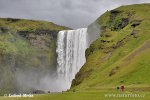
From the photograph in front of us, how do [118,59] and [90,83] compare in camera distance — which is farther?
[118,59]

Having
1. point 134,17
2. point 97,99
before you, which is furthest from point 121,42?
point 97,99

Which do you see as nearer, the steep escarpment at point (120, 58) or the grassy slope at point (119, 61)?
the grassy slope at point (119, 61)

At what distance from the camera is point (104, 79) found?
452 ft

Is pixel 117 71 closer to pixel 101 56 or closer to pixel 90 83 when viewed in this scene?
pixel 90 83

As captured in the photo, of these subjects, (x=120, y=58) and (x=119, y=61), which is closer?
(x=119, y=61)

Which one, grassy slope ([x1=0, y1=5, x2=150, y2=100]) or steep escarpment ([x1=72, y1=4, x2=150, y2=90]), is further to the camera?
steep escarpment ([x1=72, y1=4, x2=150, y2=90])

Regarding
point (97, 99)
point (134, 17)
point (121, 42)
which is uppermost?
point (134, 17)

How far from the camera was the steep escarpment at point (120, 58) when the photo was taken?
420 ft

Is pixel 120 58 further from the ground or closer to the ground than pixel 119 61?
further from the ground

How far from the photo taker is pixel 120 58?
156250 millimetres

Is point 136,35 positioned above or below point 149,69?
above

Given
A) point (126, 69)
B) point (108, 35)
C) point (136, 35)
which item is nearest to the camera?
point (126, 69)

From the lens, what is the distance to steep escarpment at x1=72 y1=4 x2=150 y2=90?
12792cm

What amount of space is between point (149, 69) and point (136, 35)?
146ft
